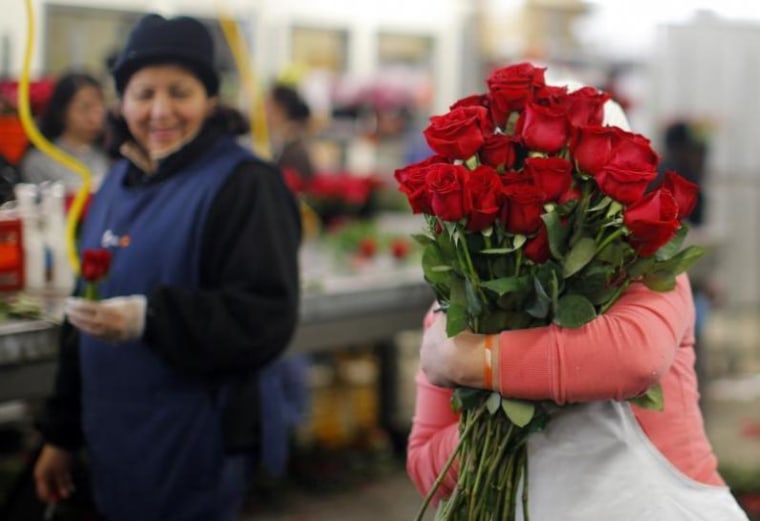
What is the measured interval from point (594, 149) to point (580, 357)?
0.27 metres

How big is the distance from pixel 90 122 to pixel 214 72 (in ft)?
5.60

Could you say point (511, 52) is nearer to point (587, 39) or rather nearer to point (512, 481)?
point (587, 39)

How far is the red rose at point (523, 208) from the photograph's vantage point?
54.9 inches

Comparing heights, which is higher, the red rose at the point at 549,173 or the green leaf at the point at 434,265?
the red rose at the point at 549,173

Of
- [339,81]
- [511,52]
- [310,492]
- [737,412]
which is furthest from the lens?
[339,81]

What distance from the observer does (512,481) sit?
59.1 inches

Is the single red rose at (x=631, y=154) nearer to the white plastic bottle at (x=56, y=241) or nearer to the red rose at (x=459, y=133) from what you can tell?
the red rose at (x=459, y=133)

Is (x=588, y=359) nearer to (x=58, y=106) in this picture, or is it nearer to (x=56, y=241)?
(x=56, y=241)

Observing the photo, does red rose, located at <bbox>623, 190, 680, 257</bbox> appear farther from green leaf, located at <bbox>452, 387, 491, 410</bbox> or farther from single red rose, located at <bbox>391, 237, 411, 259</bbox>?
single red rose, located at <bbox>391, 237, 411, 259</bbox>

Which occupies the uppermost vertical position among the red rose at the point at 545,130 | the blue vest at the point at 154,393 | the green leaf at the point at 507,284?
the red rose at the point at 545,130

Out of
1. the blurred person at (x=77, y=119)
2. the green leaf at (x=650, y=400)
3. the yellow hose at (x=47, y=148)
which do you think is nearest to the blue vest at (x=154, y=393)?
the yellow hose at (x=47, y=148)

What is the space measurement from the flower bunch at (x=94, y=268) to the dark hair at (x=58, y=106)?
5.72 ft

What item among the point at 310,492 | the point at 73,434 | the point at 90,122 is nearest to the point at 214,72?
the point at 73,434

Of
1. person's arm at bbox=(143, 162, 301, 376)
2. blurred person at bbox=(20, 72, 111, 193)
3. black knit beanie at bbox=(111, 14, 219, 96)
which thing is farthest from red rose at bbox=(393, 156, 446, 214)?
blurred person at bbox=(20, 72, 111, 193)
